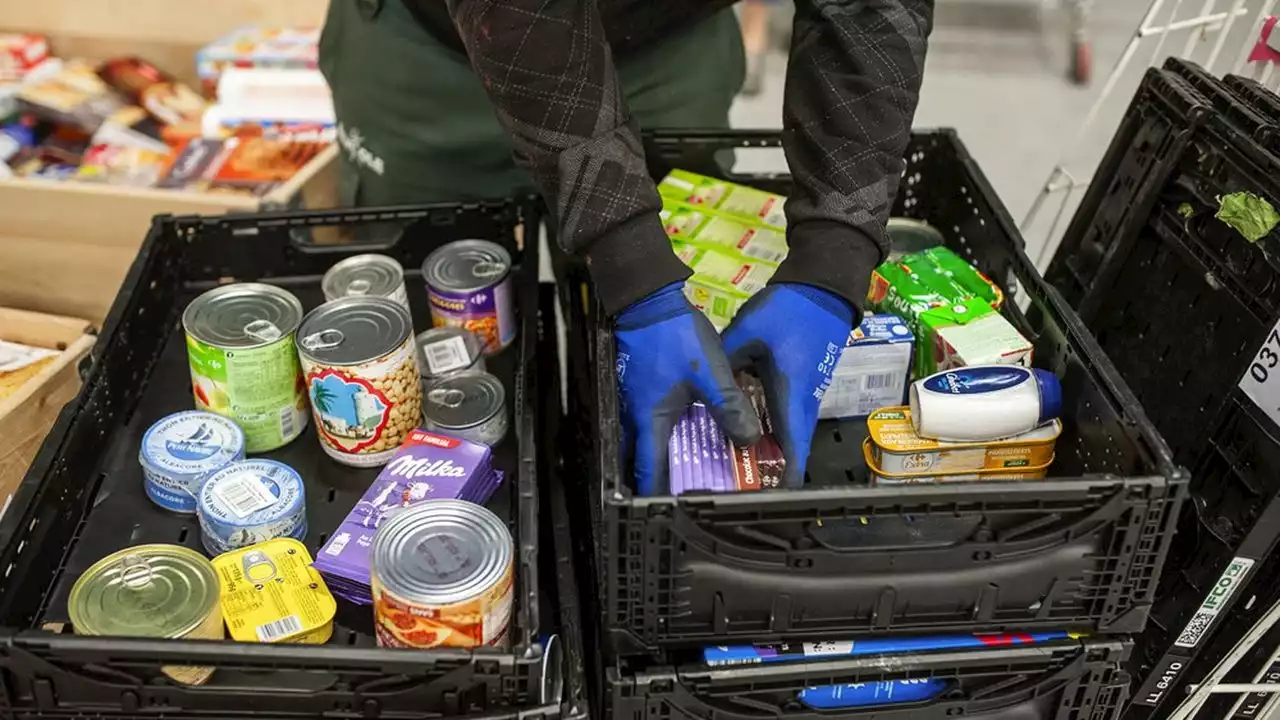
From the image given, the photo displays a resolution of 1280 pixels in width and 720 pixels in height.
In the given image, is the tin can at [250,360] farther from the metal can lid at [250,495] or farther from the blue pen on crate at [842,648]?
the blue pen on crate at [842,648]

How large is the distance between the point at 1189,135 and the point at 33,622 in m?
1.30

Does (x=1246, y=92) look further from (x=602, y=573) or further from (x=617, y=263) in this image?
(x=602, y=573)

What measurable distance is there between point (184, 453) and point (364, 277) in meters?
0.33

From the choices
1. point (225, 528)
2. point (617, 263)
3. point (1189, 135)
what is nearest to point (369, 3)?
point (617, 263)

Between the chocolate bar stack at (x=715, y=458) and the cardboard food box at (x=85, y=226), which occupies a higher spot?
the chocolate bar stack at (x=715, y=458)

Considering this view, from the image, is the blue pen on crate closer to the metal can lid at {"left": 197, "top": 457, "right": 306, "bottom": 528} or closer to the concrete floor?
the metal can lid at {"left": 197, "top": 457, "right": 306, "bottom": 528}

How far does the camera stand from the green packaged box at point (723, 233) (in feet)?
4.59

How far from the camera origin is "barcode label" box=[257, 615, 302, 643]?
Result: 1068 millimetres

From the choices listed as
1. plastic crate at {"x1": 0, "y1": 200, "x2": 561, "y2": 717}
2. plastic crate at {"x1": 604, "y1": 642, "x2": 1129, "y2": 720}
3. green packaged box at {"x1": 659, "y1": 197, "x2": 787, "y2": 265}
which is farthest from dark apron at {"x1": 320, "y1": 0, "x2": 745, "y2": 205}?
plastic crate at {"x1": 604, "y1": 642, "x2": 1129, "y2": 720}

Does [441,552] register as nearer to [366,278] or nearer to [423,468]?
[423,468]

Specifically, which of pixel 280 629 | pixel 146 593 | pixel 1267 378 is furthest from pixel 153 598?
pixel 1267 378

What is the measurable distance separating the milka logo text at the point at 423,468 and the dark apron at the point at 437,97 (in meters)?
0.49

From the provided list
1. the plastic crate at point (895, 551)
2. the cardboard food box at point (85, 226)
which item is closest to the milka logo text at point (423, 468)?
the plastic crate at point (895, 551)

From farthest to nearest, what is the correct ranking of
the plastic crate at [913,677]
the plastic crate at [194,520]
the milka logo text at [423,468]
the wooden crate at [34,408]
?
the wooden crate at [34,408], the milka logo text at [423,468], the plastic crate at [913,677], the plastic crate at [194,520]
